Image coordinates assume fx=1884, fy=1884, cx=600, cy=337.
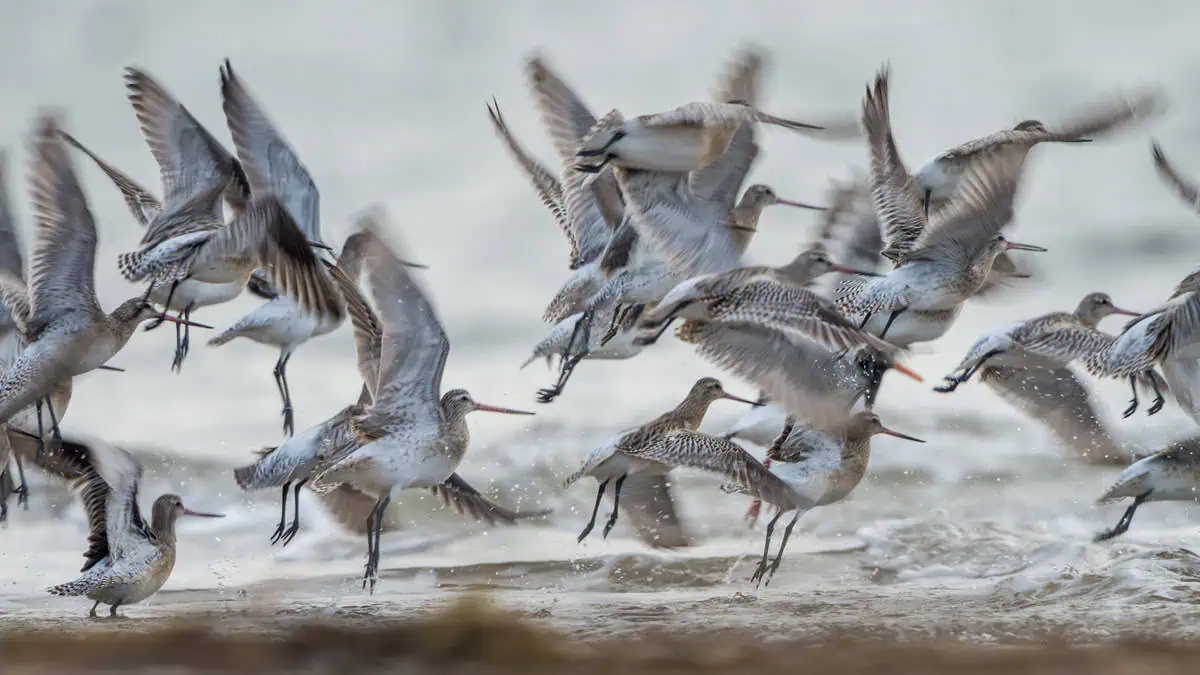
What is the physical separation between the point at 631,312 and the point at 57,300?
2828 mm

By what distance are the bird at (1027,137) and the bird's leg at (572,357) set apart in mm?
1857

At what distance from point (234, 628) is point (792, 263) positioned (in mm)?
3733

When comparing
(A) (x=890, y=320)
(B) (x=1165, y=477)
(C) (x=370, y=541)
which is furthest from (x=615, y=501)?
(B) (x=1165, y=477)

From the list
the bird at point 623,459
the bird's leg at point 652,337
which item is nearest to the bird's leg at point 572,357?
the bird's leg at point 652,337

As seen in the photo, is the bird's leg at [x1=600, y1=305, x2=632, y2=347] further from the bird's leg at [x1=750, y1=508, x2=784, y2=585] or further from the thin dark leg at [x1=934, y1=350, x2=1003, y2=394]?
the thin dark leg at [x1=934, y1=350, x2=1003, y2=394]

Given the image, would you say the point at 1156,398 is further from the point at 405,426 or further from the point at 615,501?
the point at 405,426

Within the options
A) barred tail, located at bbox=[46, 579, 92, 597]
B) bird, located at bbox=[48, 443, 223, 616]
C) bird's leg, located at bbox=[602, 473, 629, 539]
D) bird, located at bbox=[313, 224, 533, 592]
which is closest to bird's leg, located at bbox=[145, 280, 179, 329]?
bird, located at bbox=[48, 443, 223, 616]

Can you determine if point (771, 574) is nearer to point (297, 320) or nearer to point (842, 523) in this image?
point (842, 523)

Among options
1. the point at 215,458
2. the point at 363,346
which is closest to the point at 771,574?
the point at 363,346

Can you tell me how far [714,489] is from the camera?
11844mm

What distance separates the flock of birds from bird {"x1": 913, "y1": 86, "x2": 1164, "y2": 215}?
0.8 inches

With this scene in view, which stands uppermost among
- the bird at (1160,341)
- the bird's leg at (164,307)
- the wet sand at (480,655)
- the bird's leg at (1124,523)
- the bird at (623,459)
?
the bird's leg at (164,307)

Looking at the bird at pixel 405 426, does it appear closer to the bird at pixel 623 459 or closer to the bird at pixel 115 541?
the bird at pixel 623 459

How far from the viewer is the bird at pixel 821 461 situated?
875cm
